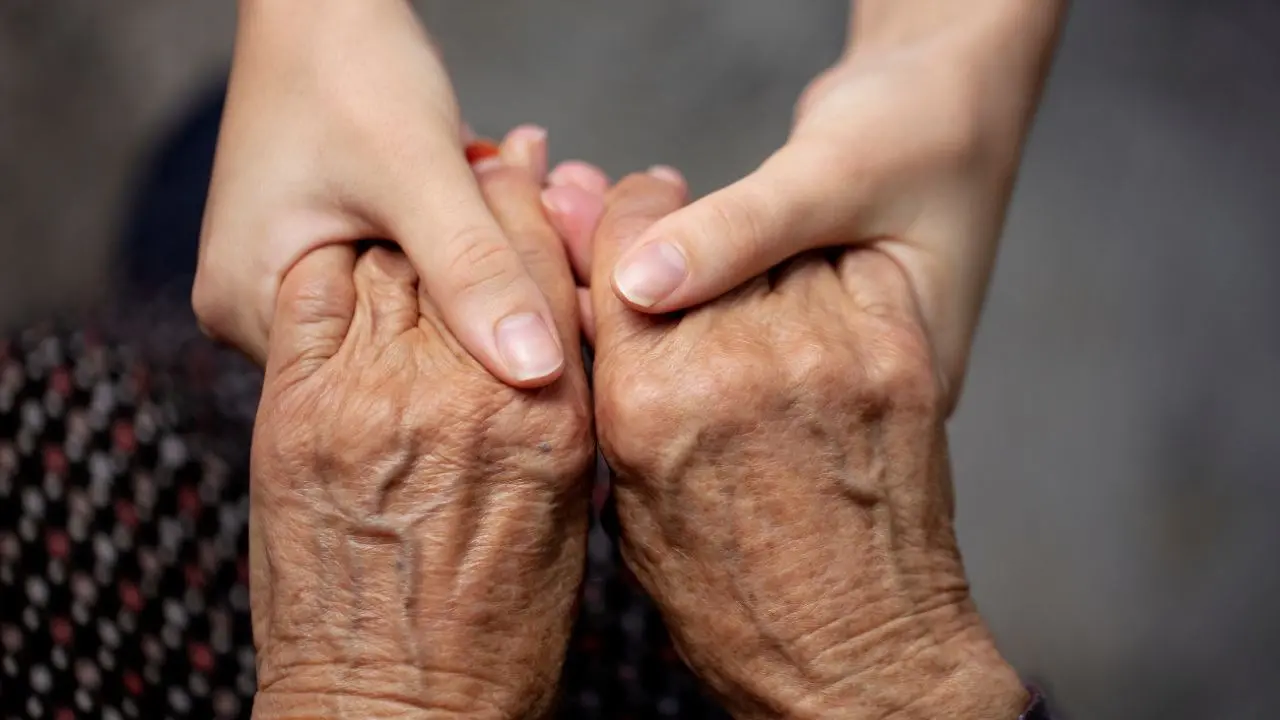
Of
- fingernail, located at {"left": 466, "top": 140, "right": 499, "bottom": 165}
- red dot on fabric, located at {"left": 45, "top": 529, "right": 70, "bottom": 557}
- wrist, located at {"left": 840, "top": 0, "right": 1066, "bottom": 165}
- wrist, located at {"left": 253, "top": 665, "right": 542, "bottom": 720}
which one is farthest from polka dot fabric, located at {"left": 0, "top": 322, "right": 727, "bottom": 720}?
wrist, located at {"left": 840, "top": 0, "right": 1066, "bottom": 165}

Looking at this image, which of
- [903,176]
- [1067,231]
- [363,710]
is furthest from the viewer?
[1067,231]

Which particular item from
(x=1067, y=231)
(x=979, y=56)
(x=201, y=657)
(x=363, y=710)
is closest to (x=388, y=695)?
(x=363, y=710)

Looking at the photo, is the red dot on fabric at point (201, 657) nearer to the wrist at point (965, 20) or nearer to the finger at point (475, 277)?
the finger at point (475, 277)

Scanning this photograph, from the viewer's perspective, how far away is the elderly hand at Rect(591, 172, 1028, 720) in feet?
2.40

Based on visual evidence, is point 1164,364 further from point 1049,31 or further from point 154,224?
point 154,224

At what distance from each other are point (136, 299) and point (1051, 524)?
1236 millimetres

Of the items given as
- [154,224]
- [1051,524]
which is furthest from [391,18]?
[1051,524]

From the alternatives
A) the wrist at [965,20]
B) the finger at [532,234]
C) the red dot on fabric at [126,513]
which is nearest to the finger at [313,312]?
the finger at [532,234]

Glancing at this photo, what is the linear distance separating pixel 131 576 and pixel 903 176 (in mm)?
718

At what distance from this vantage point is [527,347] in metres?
0.73

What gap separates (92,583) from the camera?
940mm

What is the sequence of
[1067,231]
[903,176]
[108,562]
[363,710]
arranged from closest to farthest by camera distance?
[363,710]
[903,176]
[108,562]
[1067,231]

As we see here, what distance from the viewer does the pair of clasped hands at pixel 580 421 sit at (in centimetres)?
73

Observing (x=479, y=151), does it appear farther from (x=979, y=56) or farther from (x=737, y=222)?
(x=979, y=56)
